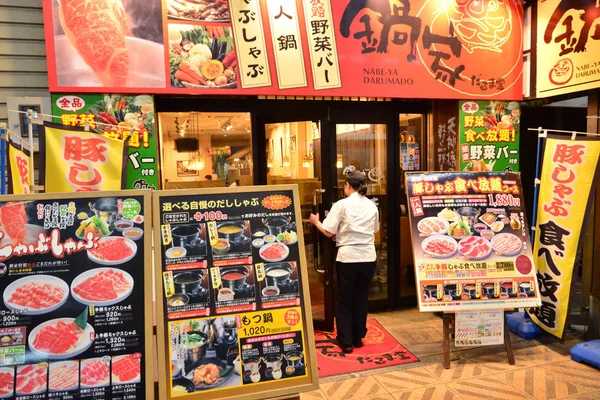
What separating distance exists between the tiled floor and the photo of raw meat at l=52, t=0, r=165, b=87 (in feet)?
11.9

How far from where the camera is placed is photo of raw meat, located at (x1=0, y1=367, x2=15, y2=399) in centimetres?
190

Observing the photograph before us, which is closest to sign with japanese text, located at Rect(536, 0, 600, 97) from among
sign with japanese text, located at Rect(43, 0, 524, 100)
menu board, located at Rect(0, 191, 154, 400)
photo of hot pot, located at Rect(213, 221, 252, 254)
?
sign with japanese text, located at Rect(43, 0, 524, 100)

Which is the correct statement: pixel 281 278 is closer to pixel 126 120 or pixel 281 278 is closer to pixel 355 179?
pixel 355 179

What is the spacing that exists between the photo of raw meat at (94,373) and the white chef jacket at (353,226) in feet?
8.76

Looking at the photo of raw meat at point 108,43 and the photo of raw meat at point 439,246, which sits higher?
the photo of raw meat at point 108,43

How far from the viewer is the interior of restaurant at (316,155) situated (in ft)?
16.3

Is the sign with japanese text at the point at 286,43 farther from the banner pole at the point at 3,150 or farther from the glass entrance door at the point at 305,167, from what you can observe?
the banner pole at the point at 3,150

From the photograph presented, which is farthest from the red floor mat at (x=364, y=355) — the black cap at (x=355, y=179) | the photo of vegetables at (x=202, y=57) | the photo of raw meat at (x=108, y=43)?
the photo of raw meat at (x=108, y=43)

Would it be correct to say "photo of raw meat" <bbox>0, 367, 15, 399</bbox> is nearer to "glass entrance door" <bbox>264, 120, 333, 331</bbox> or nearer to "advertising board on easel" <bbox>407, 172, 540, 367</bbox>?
"advertising board on easel" <bbox>407, 172, 540, 367</bbox>

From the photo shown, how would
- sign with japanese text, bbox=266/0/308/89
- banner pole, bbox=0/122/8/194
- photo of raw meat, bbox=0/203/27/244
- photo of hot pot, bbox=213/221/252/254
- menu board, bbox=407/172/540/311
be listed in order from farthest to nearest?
1. sign with japanese text, bbox=266/0/308/89
2. menu board, bbox=407/172/540/311
3. banner pole, bbox=0/122/8/194
4. photo of hot pot, bbox=213/221/252/254
5. photo of raw meat, bbox=0/203/27/244

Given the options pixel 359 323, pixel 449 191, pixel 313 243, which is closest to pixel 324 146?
pixel 313 243

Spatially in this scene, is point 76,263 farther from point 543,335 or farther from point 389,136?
point 543,335

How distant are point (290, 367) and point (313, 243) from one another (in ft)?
9.29

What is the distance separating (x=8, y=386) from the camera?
1.91 metres
